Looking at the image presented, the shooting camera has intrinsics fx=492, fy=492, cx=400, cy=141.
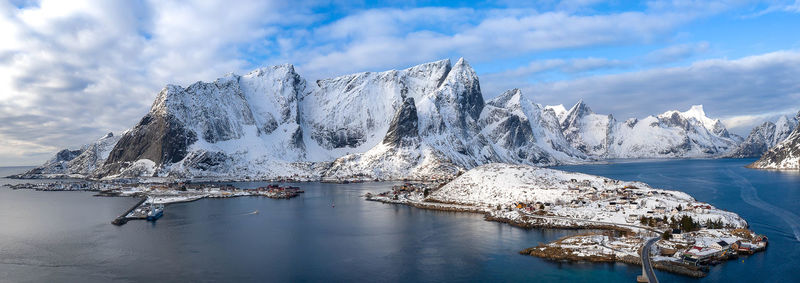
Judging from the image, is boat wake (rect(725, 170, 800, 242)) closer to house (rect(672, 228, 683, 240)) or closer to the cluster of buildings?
the cluster of buildings

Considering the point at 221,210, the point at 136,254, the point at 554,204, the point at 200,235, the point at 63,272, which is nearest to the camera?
the point at 63,272

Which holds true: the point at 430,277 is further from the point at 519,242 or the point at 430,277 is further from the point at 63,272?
the point at 63,272

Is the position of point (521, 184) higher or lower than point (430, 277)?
higher

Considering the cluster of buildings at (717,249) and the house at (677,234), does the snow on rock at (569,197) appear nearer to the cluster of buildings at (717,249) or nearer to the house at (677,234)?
the house at (677,234)

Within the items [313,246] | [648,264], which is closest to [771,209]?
[648,264]

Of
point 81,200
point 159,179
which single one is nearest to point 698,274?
point 81,200

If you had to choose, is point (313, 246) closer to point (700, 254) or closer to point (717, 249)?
point (700, 254)

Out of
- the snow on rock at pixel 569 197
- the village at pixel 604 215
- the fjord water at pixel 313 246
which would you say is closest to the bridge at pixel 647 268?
the village at pixel 604 215

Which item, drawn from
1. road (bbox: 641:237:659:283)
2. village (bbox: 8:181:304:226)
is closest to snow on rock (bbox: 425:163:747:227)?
road (bbox: 641:237:659:283)
